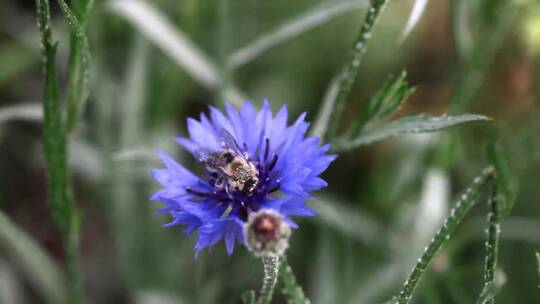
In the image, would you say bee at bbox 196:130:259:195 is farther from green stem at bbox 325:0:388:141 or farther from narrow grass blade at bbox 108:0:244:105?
narrow grass blade at bbox 108:0:244:105

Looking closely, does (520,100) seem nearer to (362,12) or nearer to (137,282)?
(362,12)

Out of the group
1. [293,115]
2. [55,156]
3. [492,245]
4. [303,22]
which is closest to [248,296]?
[492,245]

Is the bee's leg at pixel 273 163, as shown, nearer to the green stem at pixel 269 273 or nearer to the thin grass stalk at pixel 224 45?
the green stem at pixel 269 273

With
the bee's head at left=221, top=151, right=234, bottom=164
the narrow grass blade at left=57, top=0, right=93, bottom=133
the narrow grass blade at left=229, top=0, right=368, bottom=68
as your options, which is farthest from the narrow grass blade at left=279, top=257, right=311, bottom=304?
the narrow grass blade at left=229, top=0, right=368, bottom=68

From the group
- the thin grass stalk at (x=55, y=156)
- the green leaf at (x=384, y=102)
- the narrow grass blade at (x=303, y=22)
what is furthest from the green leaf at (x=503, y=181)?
the thin grass stalk at (x=55, y=156)

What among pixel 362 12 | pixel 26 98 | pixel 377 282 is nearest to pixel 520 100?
pixel 362 12

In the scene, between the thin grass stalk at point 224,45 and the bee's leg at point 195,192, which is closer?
the bee's leg at point 195,192
